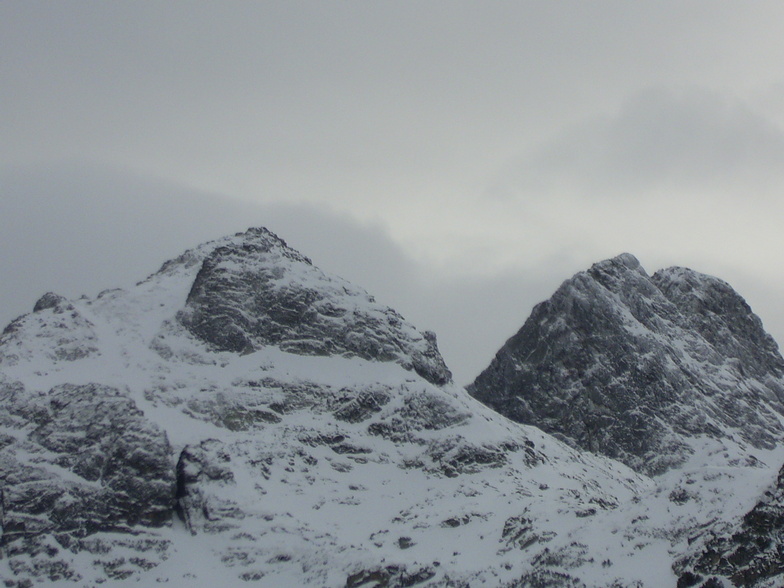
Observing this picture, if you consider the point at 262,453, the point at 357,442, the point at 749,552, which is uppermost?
the point at 357,442

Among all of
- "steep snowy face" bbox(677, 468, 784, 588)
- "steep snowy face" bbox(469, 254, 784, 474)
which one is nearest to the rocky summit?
"steep snowy face" bbox(677, 468, 784, 588)

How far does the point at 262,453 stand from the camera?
103750mm

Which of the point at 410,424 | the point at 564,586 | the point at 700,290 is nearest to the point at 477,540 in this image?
the point at 564,586

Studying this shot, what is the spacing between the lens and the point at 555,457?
11638 centimetres

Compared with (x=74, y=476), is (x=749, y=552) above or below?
below

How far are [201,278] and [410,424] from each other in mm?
38379

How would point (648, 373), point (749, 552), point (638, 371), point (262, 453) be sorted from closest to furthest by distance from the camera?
point (749, 552) < point (262, 453) < point (648, 373) < point (638, 371)

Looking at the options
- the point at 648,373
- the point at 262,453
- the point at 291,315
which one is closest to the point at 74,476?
the point at 262,453

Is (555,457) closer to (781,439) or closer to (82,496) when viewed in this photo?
(781,439)

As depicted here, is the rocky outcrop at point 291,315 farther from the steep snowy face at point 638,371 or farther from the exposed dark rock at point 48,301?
the steep snowy face at point 638,371

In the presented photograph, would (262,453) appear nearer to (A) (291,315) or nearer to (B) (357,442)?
(B) (357,442)

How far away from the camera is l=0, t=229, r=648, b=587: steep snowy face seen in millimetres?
86125

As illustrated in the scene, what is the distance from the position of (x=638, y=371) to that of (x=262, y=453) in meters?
62.5

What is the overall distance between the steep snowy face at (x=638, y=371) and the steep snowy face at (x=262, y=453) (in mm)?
12968
